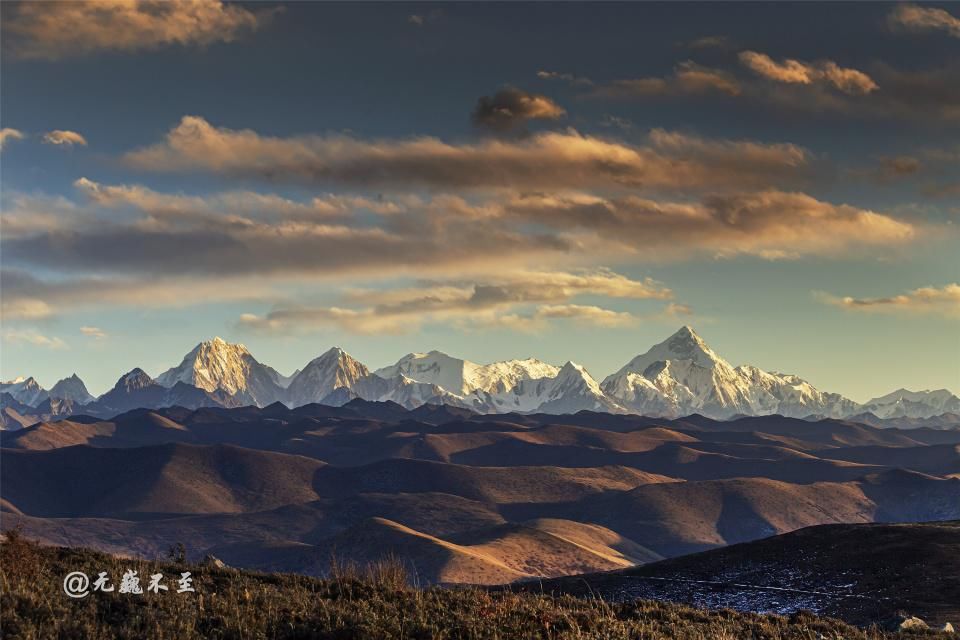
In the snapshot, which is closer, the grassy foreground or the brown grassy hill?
the grassy foreground

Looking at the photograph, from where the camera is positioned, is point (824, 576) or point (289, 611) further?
point (824, 576)

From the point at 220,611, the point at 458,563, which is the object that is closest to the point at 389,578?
the point at 220,611

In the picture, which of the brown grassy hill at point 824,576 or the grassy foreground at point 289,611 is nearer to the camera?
the grassy foreground at point 289,611

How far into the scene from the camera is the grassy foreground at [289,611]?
19734mm

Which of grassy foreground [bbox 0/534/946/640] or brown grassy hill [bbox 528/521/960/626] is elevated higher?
grassy foreground [bbox 0/534/946/640]

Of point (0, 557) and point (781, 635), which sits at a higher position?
point (0, 557)

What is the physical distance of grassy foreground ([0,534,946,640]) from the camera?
1973 centimetres

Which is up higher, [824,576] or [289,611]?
[289,611]

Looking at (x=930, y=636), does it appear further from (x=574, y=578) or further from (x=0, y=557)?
(x=574, y=578)

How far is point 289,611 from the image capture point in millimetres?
21984

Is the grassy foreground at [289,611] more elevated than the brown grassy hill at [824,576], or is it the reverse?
the grassy foreground at [289,611]

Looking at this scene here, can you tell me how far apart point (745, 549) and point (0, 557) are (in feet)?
251

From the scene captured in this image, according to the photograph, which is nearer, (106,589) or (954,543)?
(106,589)

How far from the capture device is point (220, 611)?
71.0 feet
